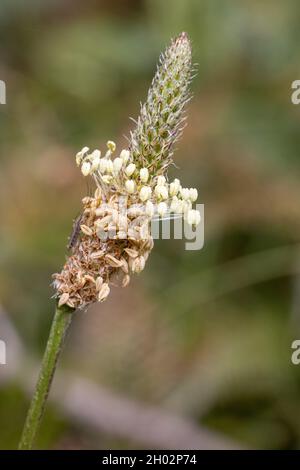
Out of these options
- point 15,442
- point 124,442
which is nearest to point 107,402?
point 124,442

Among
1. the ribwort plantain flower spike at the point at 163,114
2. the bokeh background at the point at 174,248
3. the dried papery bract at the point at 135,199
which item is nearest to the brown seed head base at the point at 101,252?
the dried papery bract at the point at 135,199

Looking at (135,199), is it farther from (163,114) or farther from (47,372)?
(47,372)

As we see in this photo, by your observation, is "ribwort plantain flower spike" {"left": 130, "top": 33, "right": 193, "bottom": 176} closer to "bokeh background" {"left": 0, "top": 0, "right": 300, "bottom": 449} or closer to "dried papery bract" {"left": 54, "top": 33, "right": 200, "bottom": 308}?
"dried papery bract" {"left": 54, "top": 33, "right": 200, "bottom": 308}

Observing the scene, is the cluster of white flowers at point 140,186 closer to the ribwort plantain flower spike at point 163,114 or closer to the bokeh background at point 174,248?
the ribwort plantain flower spike at point 163,114

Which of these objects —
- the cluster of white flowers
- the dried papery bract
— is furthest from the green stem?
the cluster of white flowers

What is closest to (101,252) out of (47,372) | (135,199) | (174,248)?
(135,199)
